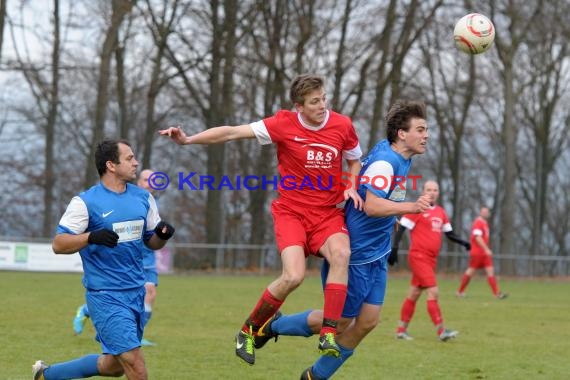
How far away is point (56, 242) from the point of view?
21.7 ft

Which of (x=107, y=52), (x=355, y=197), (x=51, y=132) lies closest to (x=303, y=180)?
(x=355, y=197)

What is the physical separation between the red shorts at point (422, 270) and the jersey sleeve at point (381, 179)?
18.3ft

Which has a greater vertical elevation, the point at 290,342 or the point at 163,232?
the point at 163,232

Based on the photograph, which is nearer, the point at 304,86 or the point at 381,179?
the point at 381,179

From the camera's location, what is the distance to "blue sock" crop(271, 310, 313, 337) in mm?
7477

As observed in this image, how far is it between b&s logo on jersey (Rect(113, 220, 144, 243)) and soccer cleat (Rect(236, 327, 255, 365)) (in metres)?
1.15

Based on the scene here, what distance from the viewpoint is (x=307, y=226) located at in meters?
7.26

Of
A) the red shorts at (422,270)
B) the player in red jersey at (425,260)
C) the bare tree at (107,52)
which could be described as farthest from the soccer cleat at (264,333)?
the bare tree at (107,52)

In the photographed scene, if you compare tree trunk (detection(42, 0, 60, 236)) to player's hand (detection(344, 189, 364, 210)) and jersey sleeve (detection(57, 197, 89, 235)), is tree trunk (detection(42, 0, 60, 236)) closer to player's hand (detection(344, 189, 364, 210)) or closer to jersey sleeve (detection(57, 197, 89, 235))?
jersey sleeve (detection(57, 197, 89, 235))

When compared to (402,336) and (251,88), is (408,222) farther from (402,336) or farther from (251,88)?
(251,88)

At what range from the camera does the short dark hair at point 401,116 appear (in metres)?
7.23

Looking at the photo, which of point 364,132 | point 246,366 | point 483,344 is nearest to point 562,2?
point 364,132

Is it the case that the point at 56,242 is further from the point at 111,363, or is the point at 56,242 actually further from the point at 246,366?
the point at 246,366

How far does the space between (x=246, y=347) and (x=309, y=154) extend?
1.57 meters
